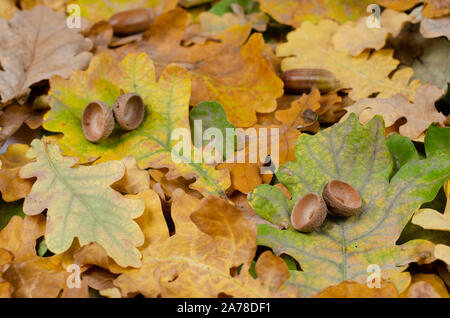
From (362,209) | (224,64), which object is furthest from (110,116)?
(362,209)

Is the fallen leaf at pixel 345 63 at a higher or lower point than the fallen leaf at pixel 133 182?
higher

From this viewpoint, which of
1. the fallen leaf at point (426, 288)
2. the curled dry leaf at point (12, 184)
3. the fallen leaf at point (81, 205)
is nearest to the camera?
the fallen leaf at point (426, 288)

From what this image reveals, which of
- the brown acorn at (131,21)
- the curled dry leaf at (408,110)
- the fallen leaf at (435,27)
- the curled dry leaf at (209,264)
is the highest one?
the fallen leaf at (435,27)

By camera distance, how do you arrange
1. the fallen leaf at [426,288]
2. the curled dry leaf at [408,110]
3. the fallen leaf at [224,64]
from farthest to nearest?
the fallen leaf at [224,64]
the curled dry leaf at [408,110]
the fallen leaf at [426,288]

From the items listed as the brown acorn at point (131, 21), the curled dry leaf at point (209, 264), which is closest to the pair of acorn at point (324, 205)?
the curled dry leaf at point (209, 264)

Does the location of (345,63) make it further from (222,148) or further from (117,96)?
(117,96)

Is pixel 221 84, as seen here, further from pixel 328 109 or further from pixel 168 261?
pixel 168 261

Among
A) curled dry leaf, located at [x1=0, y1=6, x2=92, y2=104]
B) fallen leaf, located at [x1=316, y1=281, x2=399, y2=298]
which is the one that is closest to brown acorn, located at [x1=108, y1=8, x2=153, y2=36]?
curled dry leaf, located at [x1=0, y1=6, x2=92, y2=104]

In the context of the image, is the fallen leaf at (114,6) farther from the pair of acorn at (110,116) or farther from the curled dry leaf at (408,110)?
the curled dry leaf at (408,110)
